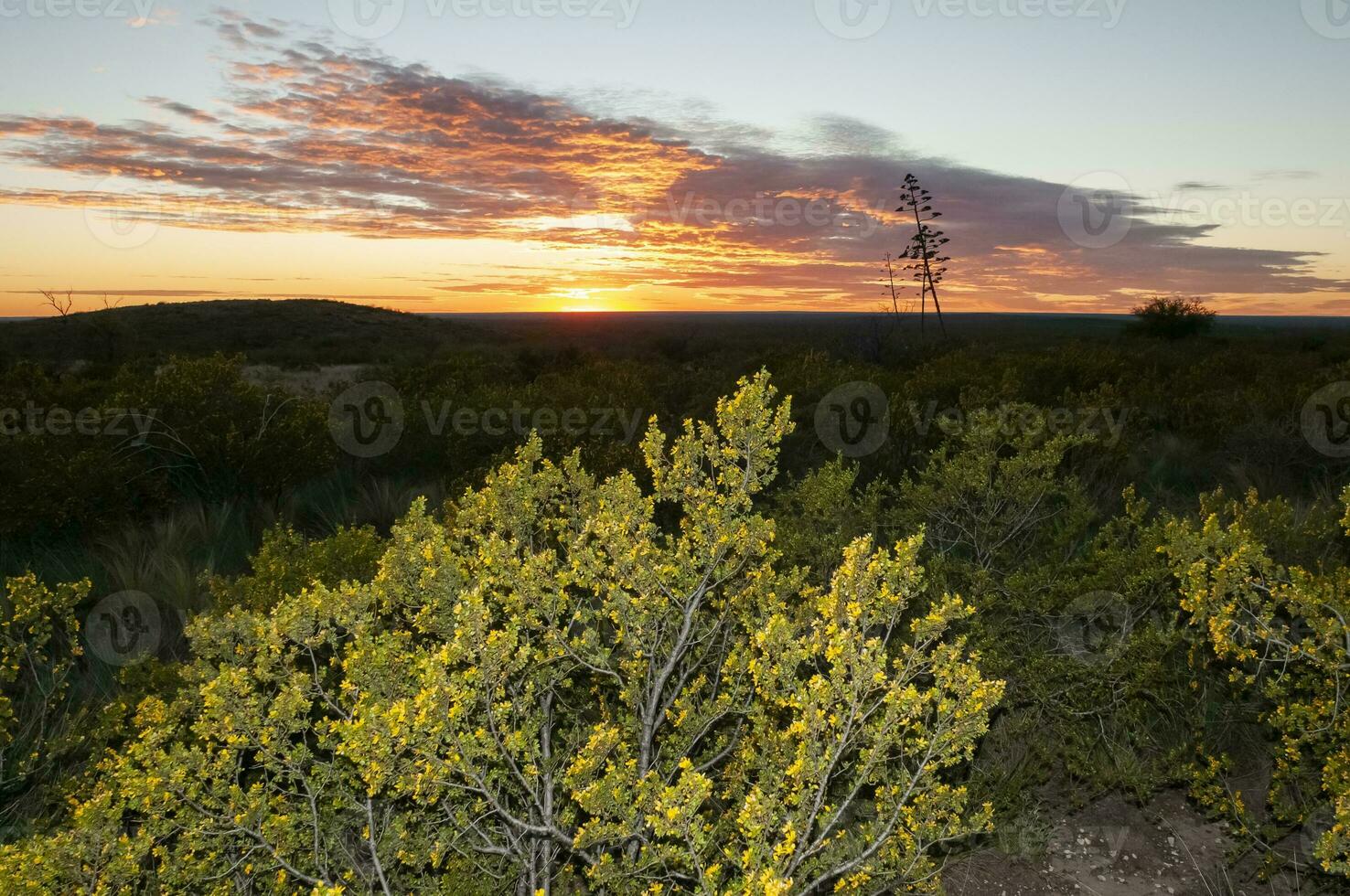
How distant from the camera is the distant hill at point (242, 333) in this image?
37000 millimetres

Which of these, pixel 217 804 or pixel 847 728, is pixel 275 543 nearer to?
pixel 217 804

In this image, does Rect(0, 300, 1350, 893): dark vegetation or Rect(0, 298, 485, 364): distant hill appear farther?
Rect(0, 298, 485, 364): distant hill

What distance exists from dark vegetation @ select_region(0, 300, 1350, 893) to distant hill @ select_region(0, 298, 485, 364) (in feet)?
80.9

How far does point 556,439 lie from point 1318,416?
8.67m

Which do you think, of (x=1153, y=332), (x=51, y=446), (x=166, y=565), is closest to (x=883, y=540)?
(x=166, y=565)

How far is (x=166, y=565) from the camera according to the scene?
5578mm

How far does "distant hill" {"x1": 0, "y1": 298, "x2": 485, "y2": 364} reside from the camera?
37.0 meters

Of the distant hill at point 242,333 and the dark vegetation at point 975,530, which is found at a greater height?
the distant hill at point 242,333

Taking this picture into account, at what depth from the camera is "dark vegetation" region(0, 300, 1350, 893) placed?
11.6 feet

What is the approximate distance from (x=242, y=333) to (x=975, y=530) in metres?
59.8

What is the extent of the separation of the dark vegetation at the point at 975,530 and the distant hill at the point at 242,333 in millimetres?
24665

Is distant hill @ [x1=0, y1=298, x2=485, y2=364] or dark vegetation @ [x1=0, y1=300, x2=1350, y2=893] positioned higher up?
distant hill @ [x1=0, y1=298, x2=485, y2=364]

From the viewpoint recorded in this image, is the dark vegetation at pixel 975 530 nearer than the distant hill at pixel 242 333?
Yes

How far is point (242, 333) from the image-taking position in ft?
179
